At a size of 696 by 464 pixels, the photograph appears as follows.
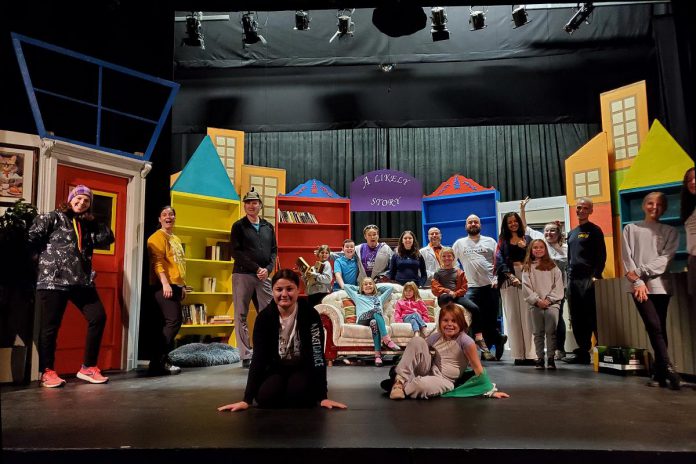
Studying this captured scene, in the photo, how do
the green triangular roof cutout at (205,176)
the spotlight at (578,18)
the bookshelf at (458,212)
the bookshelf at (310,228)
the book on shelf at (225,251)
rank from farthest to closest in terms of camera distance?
the bookshelf at (310,228)
the bookshelf at (458,212)
the spotlight at (578,18)
the book on shelf at (225,251)
the green triangular roof cutout at (205,176)

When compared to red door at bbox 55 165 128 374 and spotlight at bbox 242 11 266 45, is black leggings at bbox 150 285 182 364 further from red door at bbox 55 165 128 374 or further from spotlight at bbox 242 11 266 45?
spotlight at bbox 242 11 266 45

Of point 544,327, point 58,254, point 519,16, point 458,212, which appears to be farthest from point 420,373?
point 519,16

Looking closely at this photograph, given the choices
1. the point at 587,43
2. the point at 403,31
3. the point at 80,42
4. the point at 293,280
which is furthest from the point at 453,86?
the point at 293,280

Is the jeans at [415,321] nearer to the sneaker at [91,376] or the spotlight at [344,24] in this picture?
the sneaker at [91,376]

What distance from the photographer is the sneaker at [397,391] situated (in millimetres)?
3205

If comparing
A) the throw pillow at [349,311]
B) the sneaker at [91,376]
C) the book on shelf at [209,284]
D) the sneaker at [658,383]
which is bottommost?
the sneaker at [658,383]

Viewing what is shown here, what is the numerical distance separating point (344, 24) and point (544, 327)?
5995 millimetres

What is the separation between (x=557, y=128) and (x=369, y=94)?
3.65 metres

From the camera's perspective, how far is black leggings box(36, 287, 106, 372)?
12.7 feet

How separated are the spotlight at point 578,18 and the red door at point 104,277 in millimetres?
6797

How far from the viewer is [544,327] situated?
4809 mm

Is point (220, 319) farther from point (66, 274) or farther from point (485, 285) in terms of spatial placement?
point (485, 285)

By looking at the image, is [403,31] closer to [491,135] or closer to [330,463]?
[330,463]

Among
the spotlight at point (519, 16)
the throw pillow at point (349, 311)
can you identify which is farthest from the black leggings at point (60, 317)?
the spotlight at point (519, 16)
